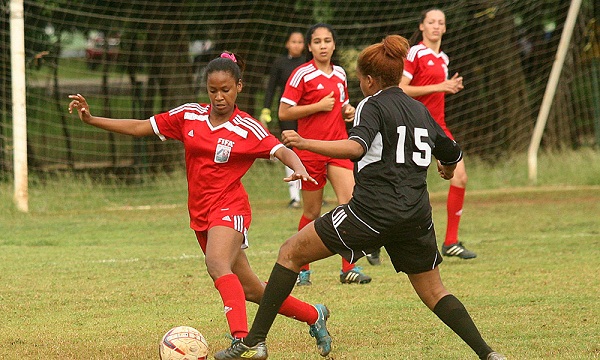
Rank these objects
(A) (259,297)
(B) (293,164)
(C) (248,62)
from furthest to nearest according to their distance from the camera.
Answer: (C) (248,62) < (A) (259,297) < (B) (293,164)

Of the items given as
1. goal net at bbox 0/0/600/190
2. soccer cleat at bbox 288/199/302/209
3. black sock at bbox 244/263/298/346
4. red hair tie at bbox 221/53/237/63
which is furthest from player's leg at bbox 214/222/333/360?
goal net at bbox 0/0/600/190

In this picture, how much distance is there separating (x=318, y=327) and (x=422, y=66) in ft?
12.8

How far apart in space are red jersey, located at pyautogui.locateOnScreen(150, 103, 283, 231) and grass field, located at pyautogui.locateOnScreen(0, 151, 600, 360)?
812 millimetres

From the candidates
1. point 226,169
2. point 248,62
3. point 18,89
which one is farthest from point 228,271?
point 248,62

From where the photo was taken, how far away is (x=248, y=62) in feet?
52.3

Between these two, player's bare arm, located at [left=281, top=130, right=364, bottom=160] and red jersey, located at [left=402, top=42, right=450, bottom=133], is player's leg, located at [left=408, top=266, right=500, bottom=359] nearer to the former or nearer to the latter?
player's bare arm, located at [left=281, top=130, right=364, bottom=160]

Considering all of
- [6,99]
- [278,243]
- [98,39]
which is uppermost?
[98,39]

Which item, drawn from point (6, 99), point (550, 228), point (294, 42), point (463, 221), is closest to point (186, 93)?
point (6, 99)

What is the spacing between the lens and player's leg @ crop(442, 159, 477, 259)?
8.59 metres

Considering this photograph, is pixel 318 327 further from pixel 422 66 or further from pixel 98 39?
pixel 98 39

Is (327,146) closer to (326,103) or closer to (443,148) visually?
(443,148)

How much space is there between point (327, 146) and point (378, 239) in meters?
0.56

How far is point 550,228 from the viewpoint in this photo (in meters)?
10.6

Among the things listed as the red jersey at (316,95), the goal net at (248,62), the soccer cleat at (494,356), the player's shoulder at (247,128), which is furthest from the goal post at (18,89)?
the soccer cleat at (494,356)
